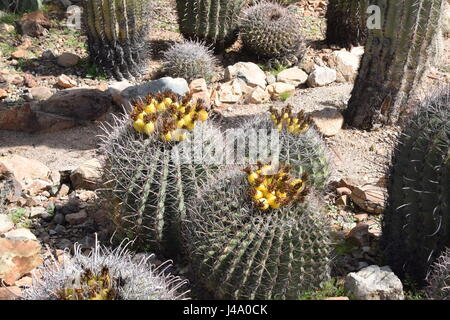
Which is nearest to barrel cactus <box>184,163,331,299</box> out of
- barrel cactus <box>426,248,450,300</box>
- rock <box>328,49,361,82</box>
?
barrel cactus <box>426,248,450,300</box>

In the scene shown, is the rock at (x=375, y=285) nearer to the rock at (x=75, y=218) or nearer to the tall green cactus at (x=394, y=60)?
the rock at (x=75, y=218)

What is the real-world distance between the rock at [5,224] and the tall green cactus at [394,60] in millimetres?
3253

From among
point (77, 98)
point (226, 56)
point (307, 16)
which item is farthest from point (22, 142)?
point (307, 16)

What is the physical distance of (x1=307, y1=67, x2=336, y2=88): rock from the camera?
6.96 m

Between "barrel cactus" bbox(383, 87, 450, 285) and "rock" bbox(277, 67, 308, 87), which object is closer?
"barrel cactus" bbox(383, 87, 450, 285)

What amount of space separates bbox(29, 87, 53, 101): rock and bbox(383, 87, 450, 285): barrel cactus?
4056 mm

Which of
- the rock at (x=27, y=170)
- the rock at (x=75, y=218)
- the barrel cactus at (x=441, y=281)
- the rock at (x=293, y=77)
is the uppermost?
the rock at (x=293, y=77)

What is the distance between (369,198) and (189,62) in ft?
9.96

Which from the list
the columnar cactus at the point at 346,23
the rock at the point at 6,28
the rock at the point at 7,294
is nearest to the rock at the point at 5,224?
the rock at the point at 7,294

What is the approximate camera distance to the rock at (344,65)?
7.19 metres

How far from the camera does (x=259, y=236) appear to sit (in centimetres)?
301

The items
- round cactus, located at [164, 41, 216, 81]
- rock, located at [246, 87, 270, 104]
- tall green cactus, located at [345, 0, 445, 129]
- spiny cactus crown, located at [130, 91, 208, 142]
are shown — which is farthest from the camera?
round cactus, located at [164, 41, 216, 81]

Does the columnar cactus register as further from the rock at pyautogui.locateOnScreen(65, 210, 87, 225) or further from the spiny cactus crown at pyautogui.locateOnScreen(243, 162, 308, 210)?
the spiny cactus crown at pyautogui.locateOnScreen(243, 162, 308, 210)

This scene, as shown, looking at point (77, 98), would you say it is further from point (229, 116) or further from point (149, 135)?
point (149, 135)
